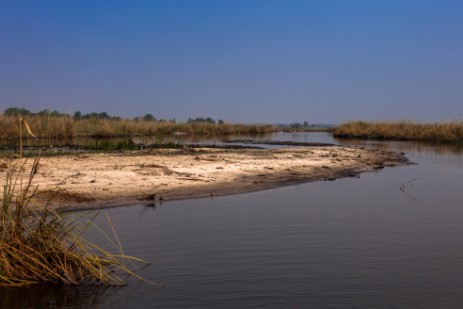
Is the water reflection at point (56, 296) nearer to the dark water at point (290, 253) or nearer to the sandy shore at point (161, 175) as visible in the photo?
the dark water at point (290, 253)

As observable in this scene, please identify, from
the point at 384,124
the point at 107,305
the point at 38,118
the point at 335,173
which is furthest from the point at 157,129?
the point at 107,305

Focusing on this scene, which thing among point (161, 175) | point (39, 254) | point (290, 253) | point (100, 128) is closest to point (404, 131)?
point (100, 128)

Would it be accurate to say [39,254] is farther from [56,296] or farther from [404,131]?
[404,131]

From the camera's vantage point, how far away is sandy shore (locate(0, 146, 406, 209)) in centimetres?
1114

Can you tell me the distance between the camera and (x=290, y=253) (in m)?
7.39

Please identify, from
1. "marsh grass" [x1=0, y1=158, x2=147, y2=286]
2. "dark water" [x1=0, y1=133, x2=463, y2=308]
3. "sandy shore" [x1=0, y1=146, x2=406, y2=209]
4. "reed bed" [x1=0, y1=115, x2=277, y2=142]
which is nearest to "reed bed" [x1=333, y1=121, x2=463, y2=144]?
"reed bed" [x1=0, y1=115, x2=277, y2=142]

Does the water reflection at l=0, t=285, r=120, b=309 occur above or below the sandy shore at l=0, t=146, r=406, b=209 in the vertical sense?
below

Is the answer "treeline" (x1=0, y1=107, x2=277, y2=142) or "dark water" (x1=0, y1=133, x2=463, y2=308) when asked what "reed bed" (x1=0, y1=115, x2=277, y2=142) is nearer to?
"treeline" (x1=0, y1=107, x2=277, y2=142)

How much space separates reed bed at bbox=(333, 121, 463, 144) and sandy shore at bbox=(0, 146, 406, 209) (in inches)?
885

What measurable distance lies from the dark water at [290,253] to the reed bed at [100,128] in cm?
1356

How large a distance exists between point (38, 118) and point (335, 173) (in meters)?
24.1

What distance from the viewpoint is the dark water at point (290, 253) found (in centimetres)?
570

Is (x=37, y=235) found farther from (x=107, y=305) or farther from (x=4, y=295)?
(x=107, y=305)

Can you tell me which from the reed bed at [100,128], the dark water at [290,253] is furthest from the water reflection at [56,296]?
the reed bed at [100,128]
